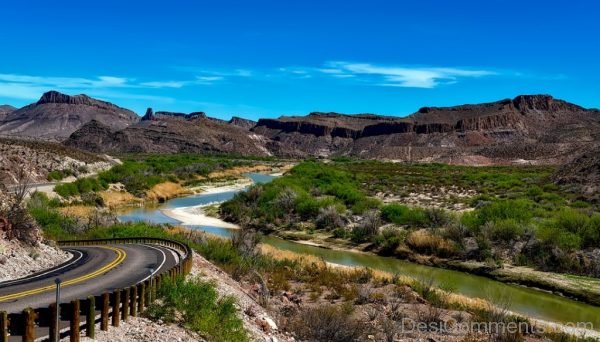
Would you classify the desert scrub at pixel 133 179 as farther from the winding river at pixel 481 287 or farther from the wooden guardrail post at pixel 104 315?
the wooden guardrail post at pixel 104 315

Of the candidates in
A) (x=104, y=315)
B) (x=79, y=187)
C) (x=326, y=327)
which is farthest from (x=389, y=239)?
(x=79, y=187)

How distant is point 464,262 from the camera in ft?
94.5

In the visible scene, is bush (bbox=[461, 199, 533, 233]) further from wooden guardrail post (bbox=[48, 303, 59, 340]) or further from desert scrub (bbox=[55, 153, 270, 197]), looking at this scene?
desert scrub (bbox=[55, 153, 270, 197])

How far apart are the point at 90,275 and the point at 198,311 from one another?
4.72 meters

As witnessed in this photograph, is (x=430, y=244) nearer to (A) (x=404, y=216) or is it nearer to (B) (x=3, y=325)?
(A) (x=404, y=216)

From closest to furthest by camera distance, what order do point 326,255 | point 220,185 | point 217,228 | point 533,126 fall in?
1. point 326,255
2. point 217,228
3. point 220,185
4. point 533,126

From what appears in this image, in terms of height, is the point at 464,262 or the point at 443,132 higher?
the point at 443,132

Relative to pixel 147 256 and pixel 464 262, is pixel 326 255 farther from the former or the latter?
pixel 147 256

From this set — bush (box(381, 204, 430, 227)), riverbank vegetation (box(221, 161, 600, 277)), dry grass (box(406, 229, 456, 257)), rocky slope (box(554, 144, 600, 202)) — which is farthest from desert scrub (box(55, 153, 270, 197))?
rocky slope (box(554, 144, 600, 202))

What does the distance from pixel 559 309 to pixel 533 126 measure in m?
178

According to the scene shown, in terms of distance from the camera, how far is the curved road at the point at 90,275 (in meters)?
11.9

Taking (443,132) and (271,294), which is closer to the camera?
(271,294)

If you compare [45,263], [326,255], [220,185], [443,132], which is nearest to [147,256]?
[45,263]

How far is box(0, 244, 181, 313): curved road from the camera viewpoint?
38.9 ft
